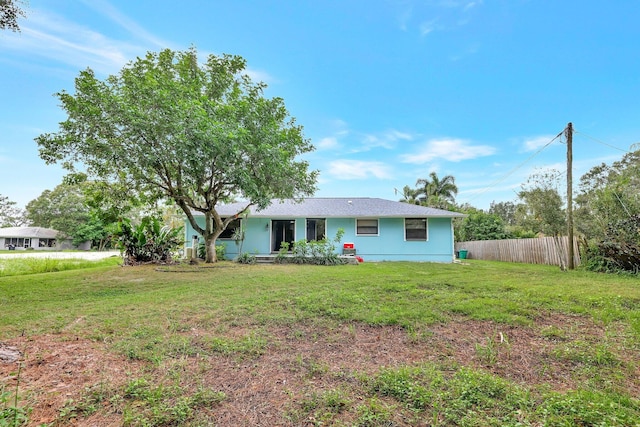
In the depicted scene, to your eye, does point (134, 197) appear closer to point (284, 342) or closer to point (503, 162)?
point (284, 342)

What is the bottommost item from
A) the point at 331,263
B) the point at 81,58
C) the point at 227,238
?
the point at 331,263

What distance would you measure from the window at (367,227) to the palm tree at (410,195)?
51.7 feet

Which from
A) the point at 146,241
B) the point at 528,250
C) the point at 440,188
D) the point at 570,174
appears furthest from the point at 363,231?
the point at 440,188

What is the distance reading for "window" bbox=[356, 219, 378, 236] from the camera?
15602mm

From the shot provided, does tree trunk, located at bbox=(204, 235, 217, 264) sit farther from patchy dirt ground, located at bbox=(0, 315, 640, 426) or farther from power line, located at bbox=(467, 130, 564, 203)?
power line, located at bbox=(467, 130, 564, 203)

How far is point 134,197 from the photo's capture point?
12.6 metres

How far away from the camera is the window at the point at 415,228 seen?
50.6ft

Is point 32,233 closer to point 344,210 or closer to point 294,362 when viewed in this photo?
point 344,210

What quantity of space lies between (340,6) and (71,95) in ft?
30.9

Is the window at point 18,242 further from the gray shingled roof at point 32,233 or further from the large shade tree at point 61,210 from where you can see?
the large shade tree at point 61,210

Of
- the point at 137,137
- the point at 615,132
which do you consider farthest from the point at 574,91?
the point at 137,137

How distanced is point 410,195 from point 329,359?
29340 mm

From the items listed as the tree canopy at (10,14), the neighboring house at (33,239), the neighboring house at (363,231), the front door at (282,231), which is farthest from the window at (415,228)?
the neighboring house at (33,239)

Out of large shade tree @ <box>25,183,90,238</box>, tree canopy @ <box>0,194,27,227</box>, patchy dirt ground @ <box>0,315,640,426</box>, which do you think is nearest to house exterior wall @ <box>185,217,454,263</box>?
patchy dirt ground @ <box>0,315,640,426</box>
